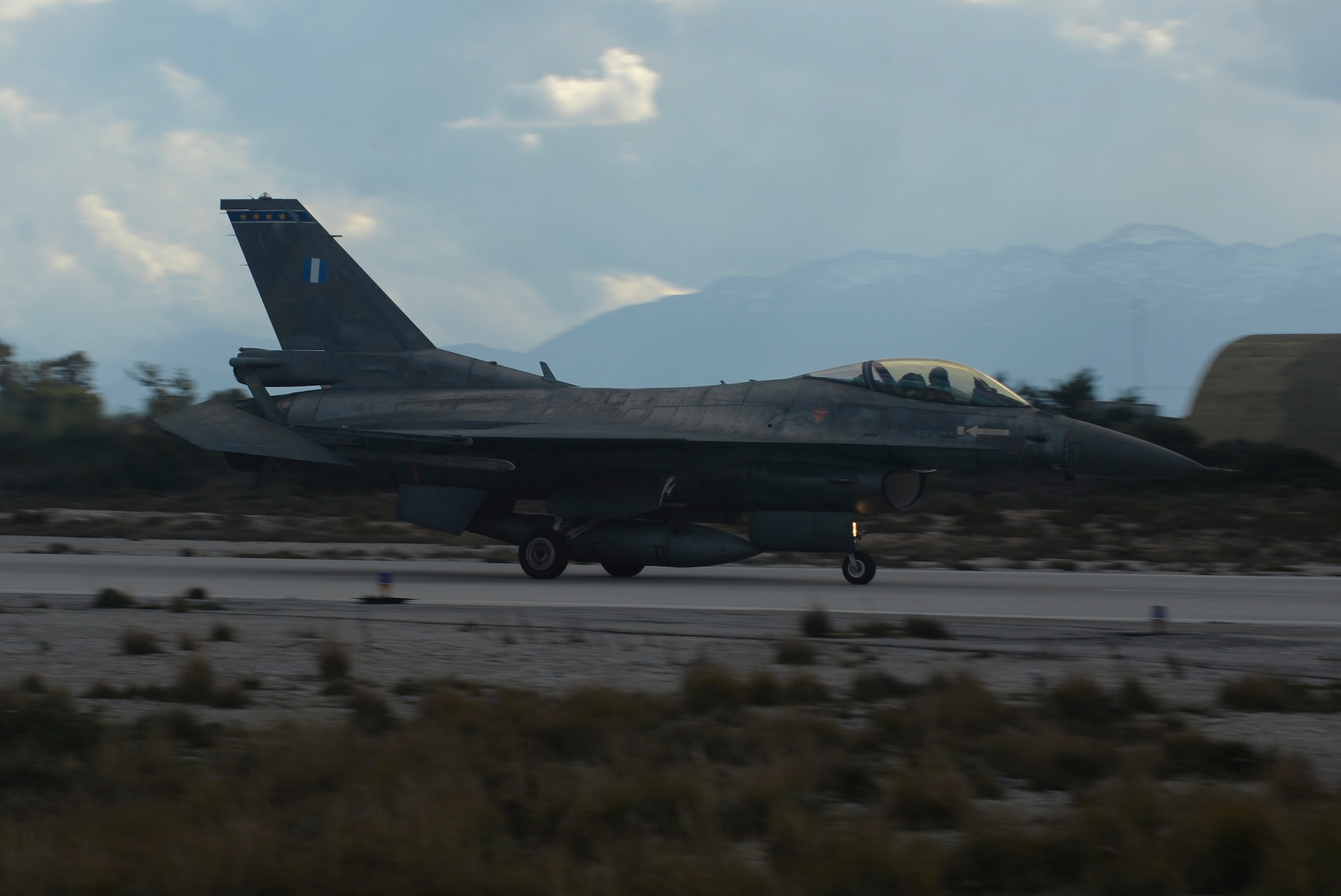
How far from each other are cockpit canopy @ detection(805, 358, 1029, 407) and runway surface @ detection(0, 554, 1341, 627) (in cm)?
265

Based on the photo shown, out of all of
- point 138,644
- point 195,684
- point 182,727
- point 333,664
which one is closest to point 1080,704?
point 333,664

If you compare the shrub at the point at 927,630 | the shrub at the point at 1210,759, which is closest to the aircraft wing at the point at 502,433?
the shrub at the point at 927,630

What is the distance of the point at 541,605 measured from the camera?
1493 centimetres

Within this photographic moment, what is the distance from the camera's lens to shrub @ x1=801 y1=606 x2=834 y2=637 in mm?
11977

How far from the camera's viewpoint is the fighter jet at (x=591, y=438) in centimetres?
1730

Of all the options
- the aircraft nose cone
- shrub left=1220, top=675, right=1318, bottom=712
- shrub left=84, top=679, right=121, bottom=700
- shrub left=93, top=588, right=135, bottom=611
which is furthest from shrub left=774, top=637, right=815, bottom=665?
shrub left=93, top=588, right=135, bottom=611

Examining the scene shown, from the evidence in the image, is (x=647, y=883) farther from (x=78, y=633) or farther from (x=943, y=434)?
(x=943, y=434)

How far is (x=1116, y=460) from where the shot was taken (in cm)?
1661

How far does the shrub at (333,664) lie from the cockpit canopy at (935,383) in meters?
10.2

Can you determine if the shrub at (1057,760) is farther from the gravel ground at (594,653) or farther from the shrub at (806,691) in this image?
the shrub at (806,691)

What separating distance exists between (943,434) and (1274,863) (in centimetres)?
1263

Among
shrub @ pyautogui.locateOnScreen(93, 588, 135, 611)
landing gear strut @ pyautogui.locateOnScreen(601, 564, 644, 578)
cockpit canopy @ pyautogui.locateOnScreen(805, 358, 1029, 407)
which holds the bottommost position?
shrub @ pyautogui.locateOnScreen(93, 588, 135, 611)

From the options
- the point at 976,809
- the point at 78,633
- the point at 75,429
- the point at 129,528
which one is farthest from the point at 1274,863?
the point at 75,429

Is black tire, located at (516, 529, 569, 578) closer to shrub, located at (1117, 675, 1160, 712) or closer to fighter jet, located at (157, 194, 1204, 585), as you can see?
fighter jet, located at (157, 194, 1204, 585)
